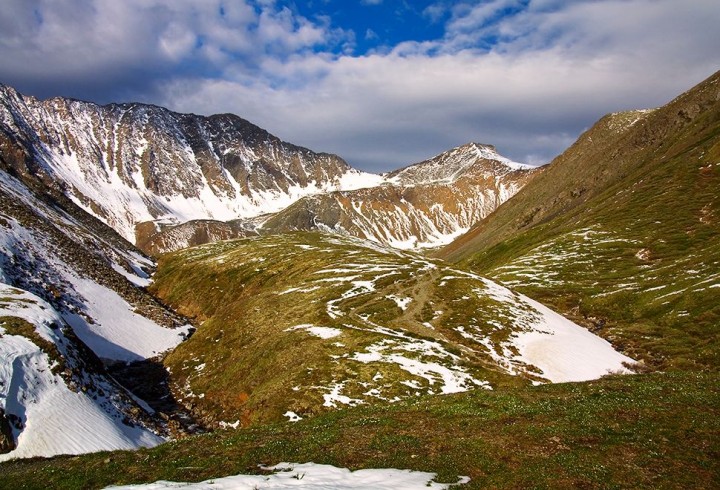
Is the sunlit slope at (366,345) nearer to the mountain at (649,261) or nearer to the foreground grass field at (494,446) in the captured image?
the mountain at (649,261)

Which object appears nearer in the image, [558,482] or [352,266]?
[558,482]

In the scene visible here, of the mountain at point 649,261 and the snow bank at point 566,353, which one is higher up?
the mountain at point 649,261

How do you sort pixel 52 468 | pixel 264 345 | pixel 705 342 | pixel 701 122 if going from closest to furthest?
pixel 52 468, pixel 264 345, pixel 705 342, pixel 701 122

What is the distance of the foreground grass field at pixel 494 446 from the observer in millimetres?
20734

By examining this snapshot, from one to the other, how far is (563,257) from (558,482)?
446 ft

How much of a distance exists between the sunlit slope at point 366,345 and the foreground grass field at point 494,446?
2002 centimetres

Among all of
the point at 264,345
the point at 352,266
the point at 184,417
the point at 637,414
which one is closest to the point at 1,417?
the point at 184,417

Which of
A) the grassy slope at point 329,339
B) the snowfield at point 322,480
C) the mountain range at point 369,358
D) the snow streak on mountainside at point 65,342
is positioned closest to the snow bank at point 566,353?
the mountain range at point 369,358

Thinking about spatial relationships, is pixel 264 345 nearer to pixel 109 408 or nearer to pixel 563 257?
pixel 109 408

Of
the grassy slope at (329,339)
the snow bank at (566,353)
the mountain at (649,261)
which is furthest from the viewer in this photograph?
the mountain at (649,261)

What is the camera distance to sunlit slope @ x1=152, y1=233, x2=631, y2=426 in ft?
174

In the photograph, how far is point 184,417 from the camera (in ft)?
181

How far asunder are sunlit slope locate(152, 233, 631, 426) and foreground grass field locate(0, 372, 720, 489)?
65.7 feet

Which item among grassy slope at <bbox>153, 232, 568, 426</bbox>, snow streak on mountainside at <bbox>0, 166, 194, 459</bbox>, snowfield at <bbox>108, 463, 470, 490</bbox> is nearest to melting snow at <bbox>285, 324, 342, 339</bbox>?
grassy slope at <bbox>153, 232, 568, 426</bbox>
